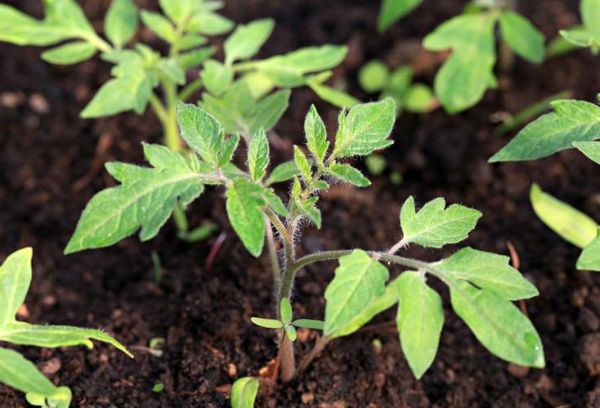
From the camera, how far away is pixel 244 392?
2150 mm

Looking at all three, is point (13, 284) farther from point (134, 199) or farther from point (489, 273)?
point (489, 273)

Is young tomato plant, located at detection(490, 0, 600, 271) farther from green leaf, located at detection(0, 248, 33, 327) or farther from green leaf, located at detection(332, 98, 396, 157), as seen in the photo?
green leaf, located at detection(0, 248, 33, 327)

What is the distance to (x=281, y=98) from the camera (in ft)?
7.69

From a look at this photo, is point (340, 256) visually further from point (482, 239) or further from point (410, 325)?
point (482, 239)

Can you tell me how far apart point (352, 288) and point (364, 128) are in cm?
42

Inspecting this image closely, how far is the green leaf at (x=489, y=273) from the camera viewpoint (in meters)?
1.78

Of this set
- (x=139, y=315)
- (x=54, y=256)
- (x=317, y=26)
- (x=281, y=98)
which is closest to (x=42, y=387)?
(x=139, y=315)

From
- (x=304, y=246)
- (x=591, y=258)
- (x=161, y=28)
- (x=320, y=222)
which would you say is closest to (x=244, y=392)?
(x=320, y=222)

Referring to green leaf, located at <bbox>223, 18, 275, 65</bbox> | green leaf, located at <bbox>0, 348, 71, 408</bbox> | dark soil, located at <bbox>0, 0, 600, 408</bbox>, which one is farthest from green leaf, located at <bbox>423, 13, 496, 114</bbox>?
green leaf, located at <bbox>0, 348, 71, 408</bbox>

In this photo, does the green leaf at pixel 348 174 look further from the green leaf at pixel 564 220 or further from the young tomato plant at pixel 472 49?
the young tomato plant at pixel 472 49

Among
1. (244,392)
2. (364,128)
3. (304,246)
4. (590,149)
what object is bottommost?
(304,246)

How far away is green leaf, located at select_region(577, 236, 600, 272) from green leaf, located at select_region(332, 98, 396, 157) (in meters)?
0.52

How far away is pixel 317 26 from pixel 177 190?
2.02 meters

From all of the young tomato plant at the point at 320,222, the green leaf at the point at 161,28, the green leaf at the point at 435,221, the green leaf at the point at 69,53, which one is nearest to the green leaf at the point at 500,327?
the young tomato plant at the point at 320,222
